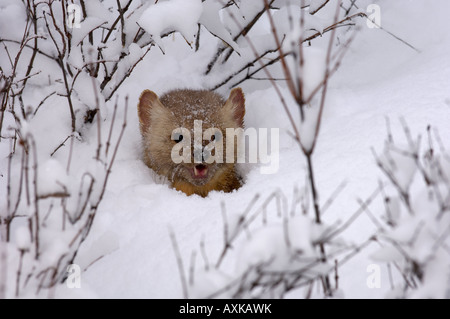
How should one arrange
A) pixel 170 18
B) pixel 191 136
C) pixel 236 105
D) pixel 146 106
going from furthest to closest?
pixel 236 105 < pixel 146 106 < pixel 191 136 < pixel 170 18

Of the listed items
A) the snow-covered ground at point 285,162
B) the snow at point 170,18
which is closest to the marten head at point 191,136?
the snow-covered ground at point 285,162

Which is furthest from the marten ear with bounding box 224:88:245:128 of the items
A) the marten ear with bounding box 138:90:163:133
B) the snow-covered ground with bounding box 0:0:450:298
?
the marten ear with bounding box 138:90:163:133

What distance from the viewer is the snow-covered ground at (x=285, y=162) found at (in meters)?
2.86

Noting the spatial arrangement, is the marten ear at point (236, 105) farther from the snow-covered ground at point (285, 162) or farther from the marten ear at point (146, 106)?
the marten ear at point (146, 106)

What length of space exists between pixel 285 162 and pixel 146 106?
1.65 meters

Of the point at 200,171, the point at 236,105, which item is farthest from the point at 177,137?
the point at 236,105

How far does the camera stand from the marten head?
454 centimetres

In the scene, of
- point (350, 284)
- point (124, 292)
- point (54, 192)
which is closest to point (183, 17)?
point (54, 192)

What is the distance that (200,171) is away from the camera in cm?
454

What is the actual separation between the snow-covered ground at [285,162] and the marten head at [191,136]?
0.26m

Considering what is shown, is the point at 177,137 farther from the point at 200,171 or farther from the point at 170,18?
the point at 170,18

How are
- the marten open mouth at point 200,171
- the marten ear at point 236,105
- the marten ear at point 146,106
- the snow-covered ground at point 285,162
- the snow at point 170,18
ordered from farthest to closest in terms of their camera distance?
the marten ear at point 236,105
the marten ear at point 146,106
the marten open mouth at point 200,171
the snow at point 170,18
the snow-covered ground at point 285,162

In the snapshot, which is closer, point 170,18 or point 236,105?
point 170,18

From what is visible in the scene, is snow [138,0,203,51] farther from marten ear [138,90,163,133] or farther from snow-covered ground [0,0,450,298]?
snow-covered ground [0,0,450,298]
